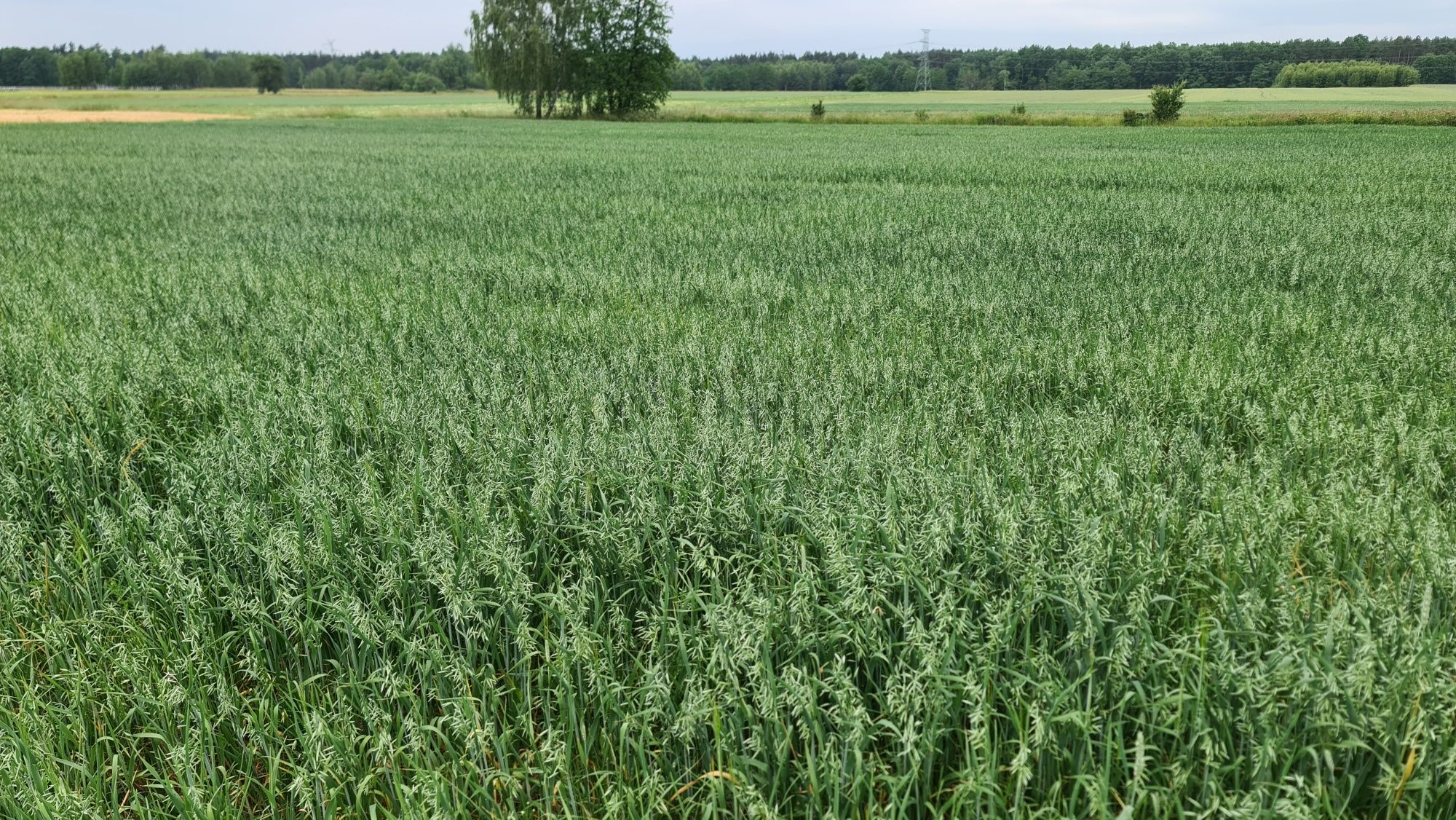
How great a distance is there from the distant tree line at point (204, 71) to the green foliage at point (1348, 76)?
112004mm

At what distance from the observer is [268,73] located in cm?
12538

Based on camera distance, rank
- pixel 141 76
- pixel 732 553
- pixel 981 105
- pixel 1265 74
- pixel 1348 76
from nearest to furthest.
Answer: pixel 732 553 < pixel 981 105 < pixel 1348 76 < pixel 1265 74 < pixel 141 76

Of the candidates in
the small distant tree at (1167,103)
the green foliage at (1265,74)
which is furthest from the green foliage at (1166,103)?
the green foliage at (1265,74)

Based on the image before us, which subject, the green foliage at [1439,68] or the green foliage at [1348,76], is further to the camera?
the green foliage at [1439,68]

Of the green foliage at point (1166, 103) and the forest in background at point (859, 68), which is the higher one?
the forest in background at point (859, 68)

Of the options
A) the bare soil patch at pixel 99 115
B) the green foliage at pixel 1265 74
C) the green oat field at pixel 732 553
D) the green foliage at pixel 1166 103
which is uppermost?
the green foliage at pixel 1265 74

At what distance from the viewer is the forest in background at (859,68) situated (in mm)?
96000

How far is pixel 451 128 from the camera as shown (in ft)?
141

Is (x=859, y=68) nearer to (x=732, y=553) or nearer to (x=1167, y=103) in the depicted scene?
(x=1167, y=103)

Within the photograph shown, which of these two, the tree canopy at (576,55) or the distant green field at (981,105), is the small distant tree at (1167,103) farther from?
the tree canopy at (576,55)

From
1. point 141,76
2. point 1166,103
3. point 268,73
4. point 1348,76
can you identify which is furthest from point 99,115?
point 1348,76

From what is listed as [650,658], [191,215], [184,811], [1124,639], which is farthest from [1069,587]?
[191,215]

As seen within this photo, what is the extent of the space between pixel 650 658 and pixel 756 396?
5.88 ft

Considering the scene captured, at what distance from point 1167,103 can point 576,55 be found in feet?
136
